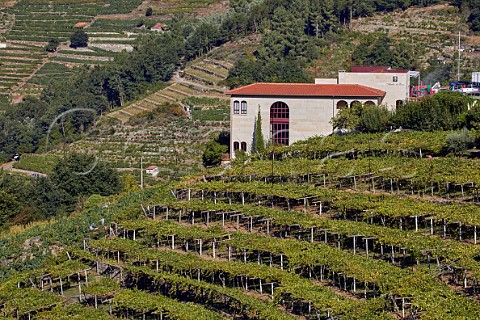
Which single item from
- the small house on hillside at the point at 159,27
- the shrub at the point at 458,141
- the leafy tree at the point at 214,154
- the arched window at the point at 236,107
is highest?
the small house on hillside at the point at 159,27

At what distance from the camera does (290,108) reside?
2090 inches

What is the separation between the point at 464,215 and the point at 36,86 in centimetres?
6497

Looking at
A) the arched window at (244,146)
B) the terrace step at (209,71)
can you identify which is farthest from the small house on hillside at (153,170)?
the terrace step at (209,71)

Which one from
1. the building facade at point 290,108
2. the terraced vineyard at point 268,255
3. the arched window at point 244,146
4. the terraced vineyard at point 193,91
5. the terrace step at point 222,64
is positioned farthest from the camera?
the terrace step at point 222,64

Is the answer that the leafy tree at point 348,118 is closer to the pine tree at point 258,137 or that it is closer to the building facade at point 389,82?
the pine tree at point 258,137

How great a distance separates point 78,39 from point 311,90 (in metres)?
47.9

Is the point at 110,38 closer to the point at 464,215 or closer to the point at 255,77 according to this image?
the point at 255,77

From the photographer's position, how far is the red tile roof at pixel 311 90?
2055 inches

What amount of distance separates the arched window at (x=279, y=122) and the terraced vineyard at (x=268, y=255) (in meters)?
12.8

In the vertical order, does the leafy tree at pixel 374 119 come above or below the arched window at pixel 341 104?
below

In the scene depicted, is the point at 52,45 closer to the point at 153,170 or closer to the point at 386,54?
the point at 386,54

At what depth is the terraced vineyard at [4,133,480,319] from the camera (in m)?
27.6

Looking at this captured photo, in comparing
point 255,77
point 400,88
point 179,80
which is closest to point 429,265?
point 400,88

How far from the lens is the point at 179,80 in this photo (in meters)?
82.1
